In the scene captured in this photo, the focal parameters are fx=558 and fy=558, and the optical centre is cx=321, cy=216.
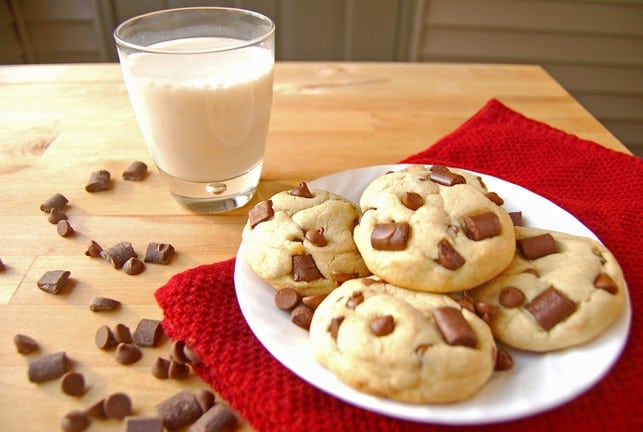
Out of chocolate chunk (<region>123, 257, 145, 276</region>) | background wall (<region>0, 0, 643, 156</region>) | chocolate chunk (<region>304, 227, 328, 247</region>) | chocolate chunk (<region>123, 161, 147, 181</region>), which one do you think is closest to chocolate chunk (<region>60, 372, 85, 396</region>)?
chocolate chunk (<region>123, 257, 145, 276</region>)

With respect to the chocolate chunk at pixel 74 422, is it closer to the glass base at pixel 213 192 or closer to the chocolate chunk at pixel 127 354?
the chocolate chunk at pixel 127 354

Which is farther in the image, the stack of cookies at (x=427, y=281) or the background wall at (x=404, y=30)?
the background wall at (x=404, y=30)

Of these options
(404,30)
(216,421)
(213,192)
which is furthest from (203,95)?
(404,30)

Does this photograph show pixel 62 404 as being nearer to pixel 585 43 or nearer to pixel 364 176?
pixel 364 176

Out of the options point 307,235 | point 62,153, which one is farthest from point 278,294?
point 62,153

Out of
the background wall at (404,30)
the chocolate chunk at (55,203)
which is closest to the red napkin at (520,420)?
the chocolate chunk at (55,203)

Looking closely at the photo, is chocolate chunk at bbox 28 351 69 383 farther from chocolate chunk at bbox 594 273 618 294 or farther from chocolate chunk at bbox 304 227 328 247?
chocolate chunk at bbox 594 273 618 294

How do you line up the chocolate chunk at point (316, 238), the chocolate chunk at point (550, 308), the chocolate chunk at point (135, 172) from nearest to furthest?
1. the chocolate chunk at point (550, 308)
2. the chocolate chunk at point (316, 238)
3. the chocolate chunk at point (135, 172)
